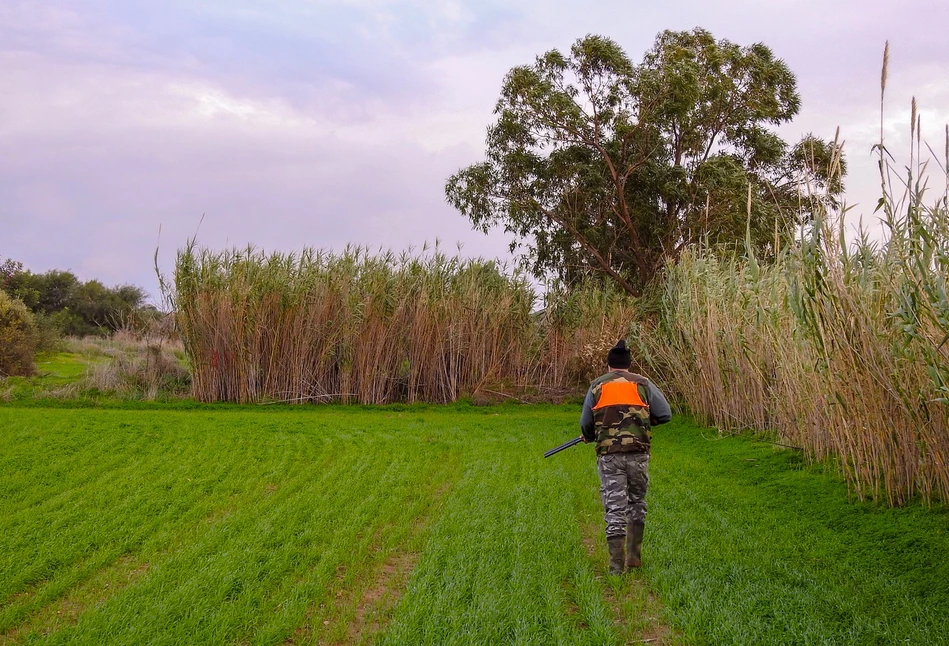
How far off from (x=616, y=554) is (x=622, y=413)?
3.09 feet

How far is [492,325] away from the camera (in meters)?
17.6

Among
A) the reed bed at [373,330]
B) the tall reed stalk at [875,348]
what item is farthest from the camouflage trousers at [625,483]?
the reed bed at [373,330]

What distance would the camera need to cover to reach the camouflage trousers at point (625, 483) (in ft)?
18.3

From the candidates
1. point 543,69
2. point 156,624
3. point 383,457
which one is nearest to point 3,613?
point 156,624

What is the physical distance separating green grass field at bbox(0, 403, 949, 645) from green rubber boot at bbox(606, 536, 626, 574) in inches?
5.3

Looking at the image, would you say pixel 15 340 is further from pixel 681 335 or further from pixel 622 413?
pixel 622 413

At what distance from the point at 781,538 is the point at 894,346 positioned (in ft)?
5.41

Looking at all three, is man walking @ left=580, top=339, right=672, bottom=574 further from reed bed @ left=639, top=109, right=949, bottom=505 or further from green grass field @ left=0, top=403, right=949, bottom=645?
reed bed @ left=639, top=109, right=949, bottom=505

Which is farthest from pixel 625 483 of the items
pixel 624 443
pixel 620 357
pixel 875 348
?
pixel 875 348

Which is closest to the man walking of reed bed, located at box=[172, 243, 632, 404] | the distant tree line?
reed bed, located at box=[172, 243, 632, 404]

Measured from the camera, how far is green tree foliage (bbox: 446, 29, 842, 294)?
2158 centimetres

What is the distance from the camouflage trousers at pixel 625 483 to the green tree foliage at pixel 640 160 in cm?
1599

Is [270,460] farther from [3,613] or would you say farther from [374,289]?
[374,289]

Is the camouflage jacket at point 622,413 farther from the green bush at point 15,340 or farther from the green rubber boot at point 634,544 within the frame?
the green bush at point 15,340
